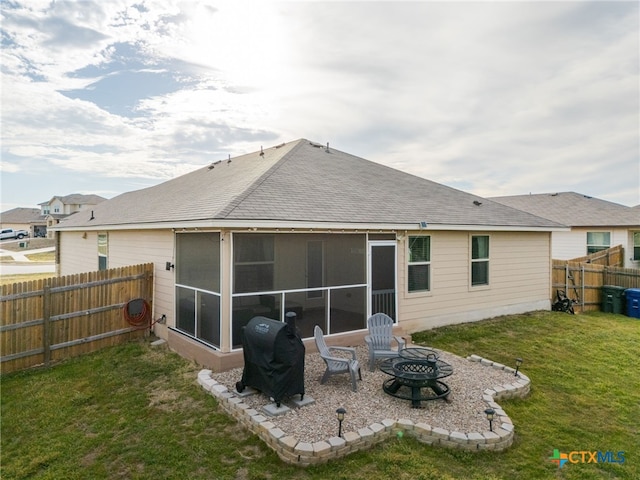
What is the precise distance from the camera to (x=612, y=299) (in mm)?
13797

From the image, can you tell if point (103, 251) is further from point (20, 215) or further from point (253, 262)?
point (20, 215)

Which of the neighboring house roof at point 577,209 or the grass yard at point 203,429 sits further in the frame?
the neighboring house roof at point 577,209

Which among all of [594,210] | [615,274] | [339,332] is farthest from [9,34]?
[594,210]

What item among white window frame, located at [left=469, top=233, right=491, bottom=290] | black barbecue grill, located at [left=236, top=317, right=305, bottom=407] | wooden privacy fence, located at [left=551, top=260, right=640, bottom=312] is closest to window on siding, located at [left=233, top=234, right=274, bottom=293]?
black barbecue grill, located at [left=236, top=317, right=305, bottom=407]

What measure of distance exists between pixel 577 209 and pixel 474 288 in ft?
52.5

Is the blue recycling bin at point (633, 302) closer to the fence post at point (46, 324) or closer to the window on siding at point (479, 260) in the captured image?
the window on siding at point (479, 260)

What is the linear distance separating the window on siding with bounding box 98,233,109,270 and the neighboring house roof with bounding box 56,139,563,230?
58 cm

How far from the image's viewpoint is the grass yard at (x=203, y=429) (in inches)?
164

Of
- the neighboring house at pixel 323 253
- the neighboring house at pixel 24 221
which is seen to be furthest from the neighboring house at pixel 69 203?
the neighboring house at pixel 323 253

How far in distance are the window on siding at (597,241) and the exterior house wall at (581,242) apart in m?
0.16

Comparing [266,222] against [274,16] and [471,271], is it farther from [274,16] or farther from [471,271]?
[471,271]

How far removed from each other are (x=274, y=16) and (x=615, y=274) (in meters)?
15.2

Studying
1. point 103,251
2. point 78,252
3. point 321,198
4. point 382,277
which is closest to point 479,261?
point 382,277

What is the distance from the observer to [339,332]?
820cm
